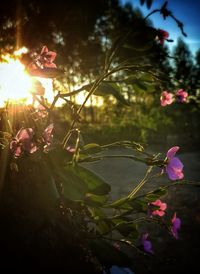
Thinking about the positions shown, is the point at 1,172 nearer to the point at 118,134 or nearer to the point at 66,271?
the point at 66,271

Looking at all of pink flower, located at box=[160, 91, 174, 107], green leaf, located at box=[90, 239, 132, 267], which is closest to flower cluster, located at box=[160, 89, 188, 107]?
pink flower, located at box=[160, 91, 174, 107]

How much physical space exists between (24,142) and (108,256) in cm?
49

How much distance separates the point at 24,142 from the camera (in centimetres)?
77

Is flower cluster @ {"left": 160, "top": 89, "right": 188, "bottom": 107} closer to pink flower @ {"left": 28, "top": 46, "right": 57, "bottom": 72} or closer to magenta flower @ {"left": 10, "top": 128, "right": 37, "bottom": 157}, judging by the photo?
pink flower @ {"left": 28, "top": 46, "right": 57, "bottom": 72}

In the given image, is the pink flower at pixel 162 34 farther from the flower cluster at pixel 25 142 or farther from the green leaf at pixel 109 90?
the flower cluster at pixel 25 142

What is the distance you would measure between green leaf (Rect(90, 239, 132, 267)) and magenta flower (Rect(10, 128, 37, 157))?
1.43 feet

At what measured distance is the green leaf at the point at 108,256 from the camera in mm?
1024

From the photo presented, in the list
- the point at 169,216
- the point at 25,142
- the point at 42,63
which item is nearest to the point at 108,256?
the point at 25,142

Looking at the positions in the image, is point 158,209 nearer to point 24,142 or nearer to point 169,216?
point 24,142

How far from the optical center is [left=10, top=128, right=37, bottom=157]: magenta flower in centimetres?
77

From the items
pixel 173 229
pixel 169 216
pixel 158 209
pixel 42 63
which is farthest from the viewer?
pixel 169 216

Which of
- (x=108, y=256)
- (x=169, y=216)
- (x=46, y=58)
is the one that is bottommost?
(x=169, y=216)

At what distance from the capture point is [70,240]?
36.5 inches

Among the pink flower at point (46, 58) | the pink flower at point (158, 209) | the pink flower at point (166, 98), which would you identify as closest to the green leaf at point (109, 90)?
the pink flower at point (46, 58)
